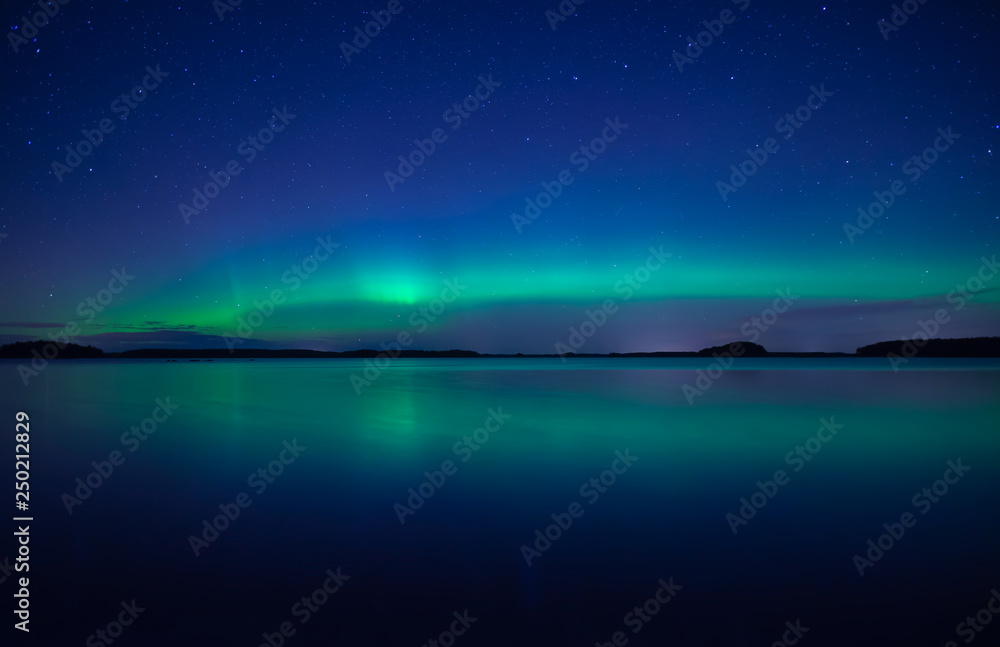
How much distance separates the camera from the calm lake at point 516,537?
11.6ft

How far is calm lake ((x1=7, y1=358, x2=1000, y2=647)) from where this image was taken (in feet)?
11.6

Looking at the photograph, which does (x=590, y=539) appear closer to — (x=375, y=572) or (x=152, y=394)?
(x=375, y=572)

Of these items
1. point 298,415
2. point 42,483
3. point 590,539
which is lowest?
point 590,539

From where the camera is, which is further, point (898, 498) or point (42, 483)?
point (42, 483)

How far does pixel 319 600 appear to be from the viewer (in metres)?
3.82

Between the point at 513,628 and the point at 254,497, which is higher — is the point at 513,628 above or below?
below

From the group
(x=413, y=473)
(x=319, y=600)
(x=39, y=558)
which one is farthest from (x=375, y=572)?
(x=413, y=473)

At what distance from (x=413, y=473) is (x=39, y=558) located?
4.30m

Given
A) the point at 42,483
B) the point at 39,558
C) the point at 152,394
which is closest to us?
the point at 39,558

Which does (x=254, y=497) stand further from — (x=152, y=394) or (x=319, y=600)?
A: (x=152, y=394)

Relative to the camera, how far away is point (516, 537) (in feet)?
16.9

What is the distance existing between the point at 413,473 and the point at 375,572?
12.2 ft

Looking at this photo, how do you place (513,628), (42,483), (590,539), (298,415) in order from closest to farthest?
(513,628)
(590,539)
(42,483)
(298,415)

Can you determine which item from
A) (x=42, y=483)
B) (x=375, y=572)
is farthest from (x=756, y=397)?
(x=42, y=483)
